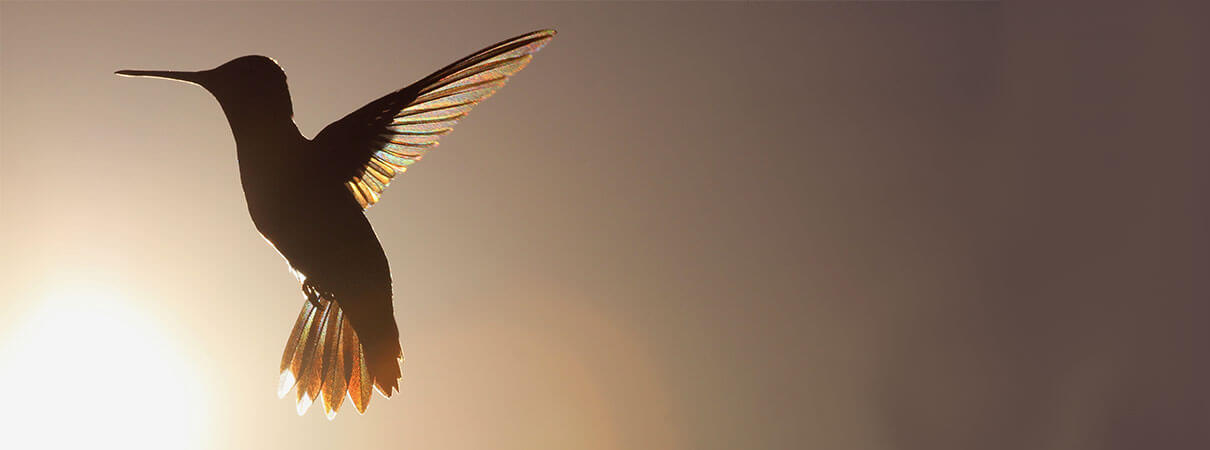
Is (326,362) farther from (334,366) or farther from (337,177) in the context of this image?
(337,177)

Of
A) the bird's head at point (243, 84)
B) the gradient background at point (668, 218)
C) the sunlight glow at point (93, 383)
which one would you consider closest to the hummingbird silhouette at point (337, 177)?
the bird's head at point (243, 84)

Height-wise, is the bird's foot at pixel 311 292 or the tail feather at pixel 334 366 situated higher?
the bird's foot at pixel 311 292

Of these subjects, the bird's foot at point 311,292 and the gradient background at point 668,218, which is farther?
the gradient background at point 668,218

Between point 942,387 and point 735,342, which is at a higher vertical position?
point 735,342

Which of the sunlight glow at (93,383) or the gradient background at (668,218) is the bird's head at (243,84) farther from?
the sunlight glow at (93,383)

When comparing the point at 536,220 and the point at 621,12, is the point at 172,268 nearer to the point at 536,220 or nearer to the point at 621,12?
the point at 536,220

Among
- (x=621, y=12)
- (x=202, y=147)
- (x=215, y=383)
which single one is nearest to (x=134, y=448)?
(x=215, y=383)

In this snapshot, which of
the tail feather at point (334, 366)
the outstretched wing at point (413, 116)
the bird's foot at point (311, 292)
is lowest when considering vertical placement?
the tail feather at point (334, 366)

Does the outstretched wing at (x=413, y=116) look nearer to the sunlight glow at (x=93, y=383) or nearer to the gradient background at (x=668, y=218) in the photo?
the gradient background at (x=668, y=218)
